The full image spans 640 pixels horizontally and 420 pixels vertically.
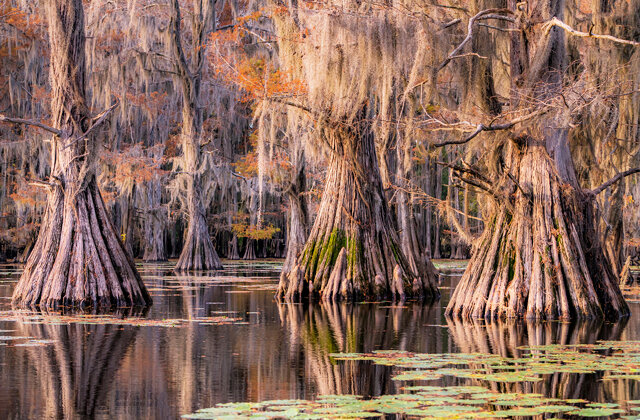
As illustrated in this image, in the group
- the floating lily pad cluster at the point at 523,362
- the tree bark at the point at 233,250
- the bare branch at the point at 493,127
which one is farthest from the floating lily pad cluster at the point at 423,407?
the tree bark at the point at 233,250

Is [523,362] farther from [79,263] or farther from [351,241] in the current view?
[351,241]

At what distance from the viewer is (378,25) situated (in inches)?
492

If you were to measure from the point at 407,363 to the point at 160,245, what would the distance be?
3498cm

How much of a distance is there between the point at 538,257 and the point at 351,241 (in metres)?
5.05

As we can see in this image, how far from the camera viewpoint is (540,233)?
39.0ft

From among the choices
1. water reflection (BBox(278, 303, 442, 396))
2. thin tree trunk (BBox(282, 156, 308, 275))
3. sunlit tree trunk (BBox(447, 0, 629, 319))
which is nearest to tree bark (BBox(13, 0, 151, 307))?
water reflection (BBox(278, 303, 442, 396))

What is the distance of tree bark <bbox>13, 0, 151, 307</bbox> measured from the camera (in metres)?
13.8

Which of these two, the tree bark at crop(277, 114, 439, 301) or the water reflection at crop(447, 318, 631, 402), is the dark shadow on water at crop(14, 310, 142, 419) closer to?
the water reflection at crop(447, 318, 631, 402)

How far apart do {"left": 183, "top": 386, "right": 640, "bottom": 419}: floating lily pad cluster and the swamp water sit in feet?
0.04

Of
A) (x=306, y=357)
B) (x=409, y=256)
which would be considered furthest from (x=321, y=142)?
(x=306, y=357)

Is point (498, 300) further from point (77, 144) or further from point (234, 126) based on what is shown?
point (234, 126)

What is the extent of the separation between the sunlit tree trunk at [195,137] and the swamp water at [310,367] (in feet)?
60.1

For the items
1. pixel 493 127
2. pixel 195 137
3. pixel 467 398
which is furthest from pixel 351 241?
pixel 195 137

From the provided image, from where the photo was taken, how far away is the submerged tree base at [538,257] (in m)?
11.8
